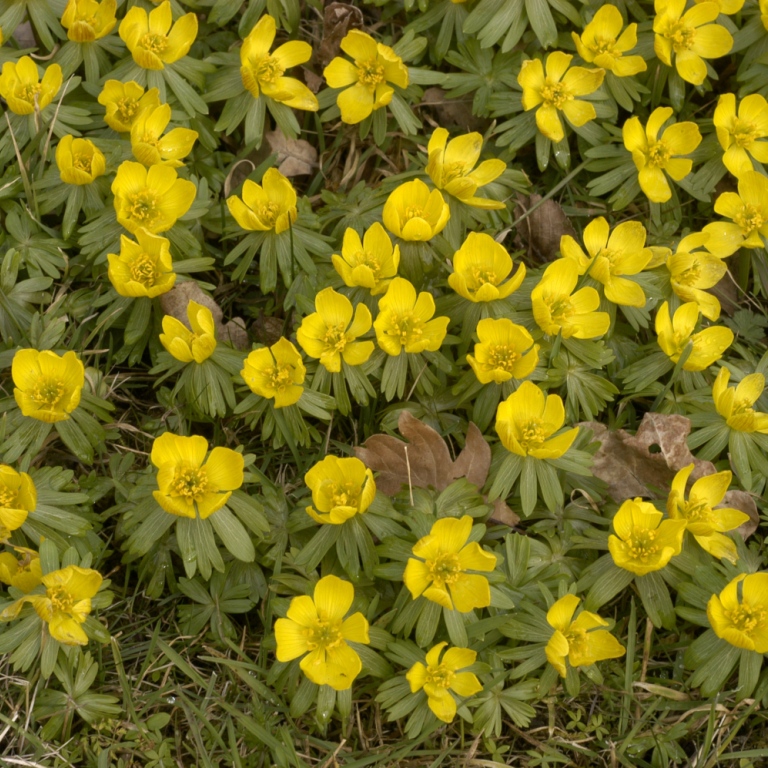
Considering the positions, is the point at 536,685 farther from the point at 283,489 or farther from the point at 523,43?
the point at 523,43

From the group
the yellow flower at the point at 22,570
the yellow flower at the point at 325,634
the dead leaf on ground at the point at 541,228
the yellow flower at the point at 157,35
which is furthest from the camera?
the dead leaf on ground at the point at 541,228

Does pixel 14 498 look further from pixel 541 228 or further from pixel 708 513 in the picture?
pixel 541 228

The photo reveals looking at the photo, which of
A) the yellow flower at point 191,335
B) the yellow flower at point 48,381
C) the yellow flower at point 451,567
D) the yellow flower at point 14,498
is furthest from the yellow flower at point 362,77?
the yellow flower at point 14,498

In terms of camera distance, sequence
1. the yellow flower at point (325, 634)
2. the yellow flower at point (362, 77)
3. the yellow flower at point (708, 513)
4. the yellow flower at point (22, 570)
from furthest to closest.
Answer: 1. the yellow flower at point (362, 77)
2. the yellow flower at point (708, 513)
3. the yellow flower at point (22, 570)
4. the yellow flower at point (325, 634)

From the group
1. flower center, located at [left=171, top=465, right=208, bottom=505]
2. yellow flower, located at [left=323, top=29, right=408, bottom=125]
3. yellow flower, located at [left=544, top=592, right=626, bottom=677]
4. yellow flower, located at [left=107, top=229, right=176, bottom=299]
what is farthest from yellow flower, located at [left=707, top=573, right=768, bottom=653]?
yellow flower, located at [left=323, top=29, right=408, bottom=125]

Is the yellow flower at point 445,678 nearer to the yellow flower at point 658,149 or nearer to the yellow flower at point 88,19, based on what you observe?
the yellow flower at point 658,149

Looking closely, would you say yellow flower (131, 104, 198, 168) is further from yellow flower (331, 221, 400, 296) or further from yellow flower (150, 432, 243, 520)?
yellow flower (150, 432, 243, 520)
